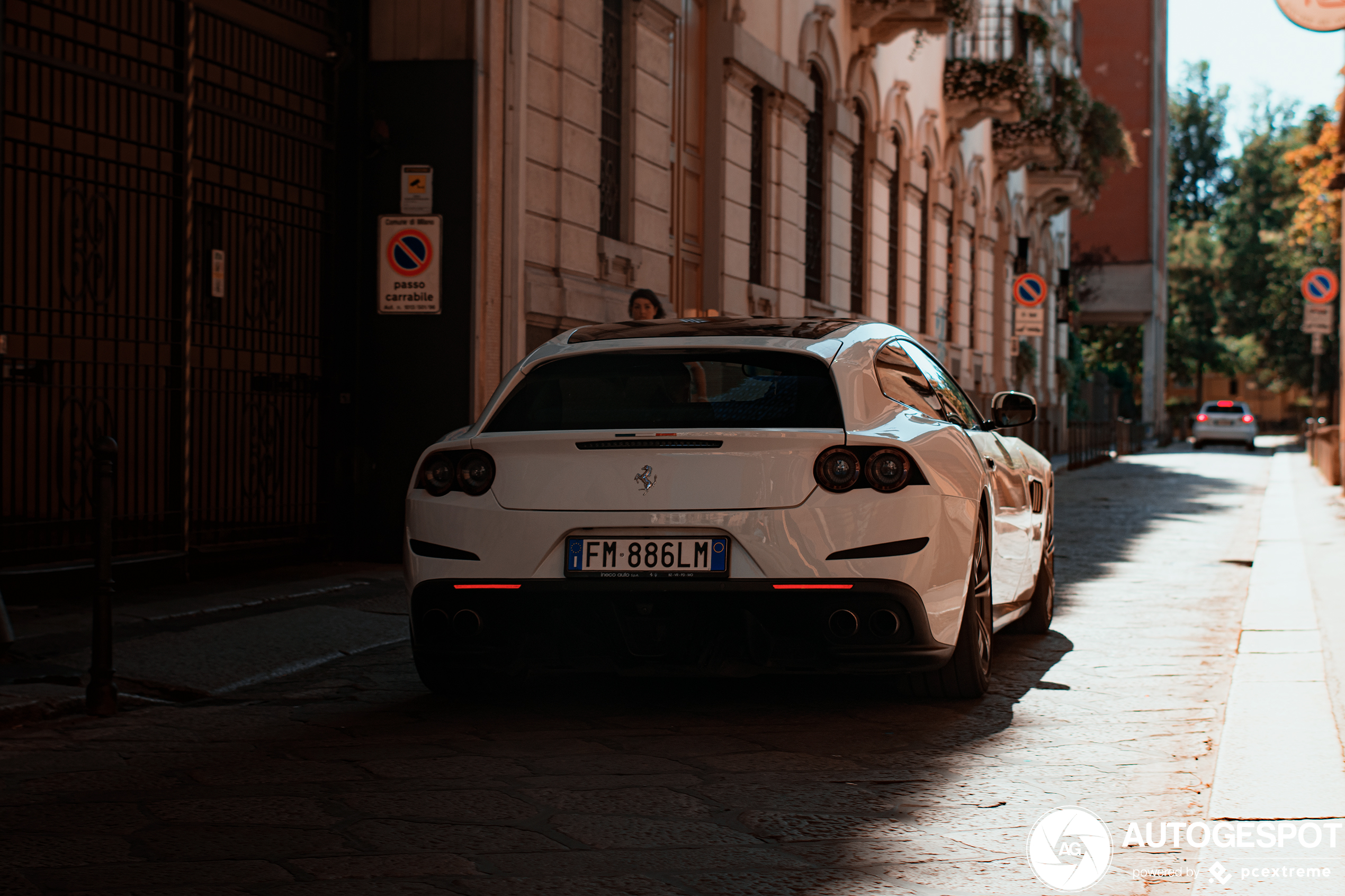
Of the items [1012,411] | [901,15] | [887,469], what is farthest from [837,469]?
[901,15]

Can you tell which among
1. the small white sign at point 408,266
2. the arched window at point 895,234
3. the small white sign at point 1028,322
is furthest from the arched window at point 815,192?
the small white sign at point 408,266

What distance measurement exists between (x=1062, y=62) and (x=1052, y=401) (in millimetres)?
9451

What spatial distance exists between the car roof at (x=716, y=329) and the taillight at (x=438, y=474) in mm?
774

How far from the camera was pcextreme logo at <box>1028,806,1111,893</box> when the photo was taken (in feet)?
12.2

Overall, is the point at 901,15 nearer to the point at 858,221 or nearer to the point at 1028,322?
the point at 858,221

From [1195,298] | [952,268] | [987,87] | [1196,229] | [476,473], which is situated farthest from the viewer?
[1196,229]

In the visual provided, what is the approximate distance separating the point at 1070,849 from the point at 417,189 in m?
8.30

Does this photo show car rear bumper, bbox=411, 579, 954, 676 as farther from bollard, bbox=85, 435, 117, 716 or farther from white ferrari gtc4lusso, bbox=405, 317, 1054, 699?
bollard, bbox=85, 435, 117, 716

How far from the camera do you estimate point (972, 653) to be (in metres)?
5.83

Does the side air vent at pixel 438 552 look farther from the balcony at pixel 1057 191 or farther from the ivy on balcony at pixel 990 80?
the balcony at pixel 1057 191

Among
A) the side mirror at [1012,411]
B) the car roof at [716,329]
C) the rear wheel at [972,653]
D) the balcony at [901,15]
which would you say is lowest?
the rear wheel at [972,653]

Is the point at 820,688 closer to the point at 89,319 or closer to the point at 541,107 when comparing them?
the point at 89,319

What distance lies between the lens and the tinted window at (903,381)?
5.94 m

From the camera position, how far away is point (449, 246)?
1129 centimetres
